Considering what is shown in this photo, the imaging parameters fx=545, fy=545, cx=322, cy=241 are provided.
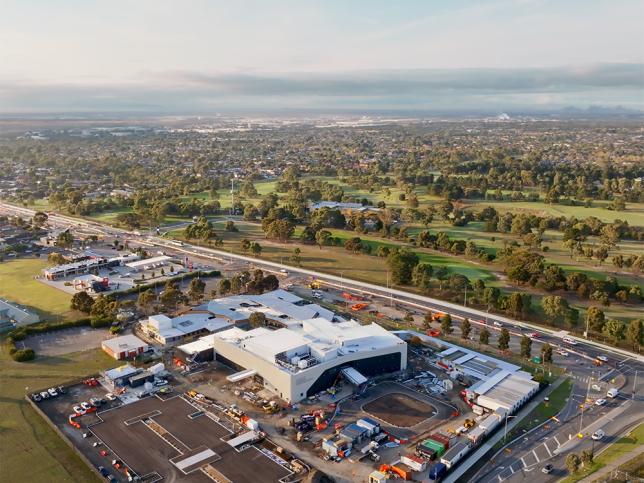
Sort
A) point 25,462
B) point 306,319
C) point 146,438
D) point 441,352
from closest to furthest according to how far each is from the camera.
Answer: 1. point 25,462
2. point 146,438
3. point 441,352
4. point 306,319

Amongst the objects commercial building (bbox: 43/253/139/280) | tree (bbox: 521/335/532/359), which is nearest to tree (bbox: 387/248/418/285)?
tree (bbox: 521/335/532/359)

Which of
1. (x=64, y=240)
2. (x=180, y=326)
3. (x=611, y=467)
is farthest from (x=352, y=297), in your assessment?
(x=64, y=240)

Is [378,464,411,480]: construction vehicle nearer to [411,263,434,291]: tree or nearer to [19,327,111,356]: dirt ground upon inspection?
[19,327,111,356]: dirt ground

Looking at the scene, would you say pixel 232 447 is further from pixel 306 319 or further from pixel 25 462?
pixel 306 319

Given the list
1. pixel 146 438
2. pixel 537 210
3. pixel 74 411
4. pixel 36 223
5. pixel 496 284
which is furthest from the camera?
pixel 537 210

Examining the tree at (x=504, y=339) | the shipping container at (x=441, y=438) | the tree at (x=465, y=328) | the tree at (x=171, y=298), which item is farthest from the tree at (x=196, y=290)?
the shipping container at (x=441, y=438)

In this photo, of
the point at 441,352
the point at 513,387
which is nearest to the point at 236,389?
the point at 441,352
